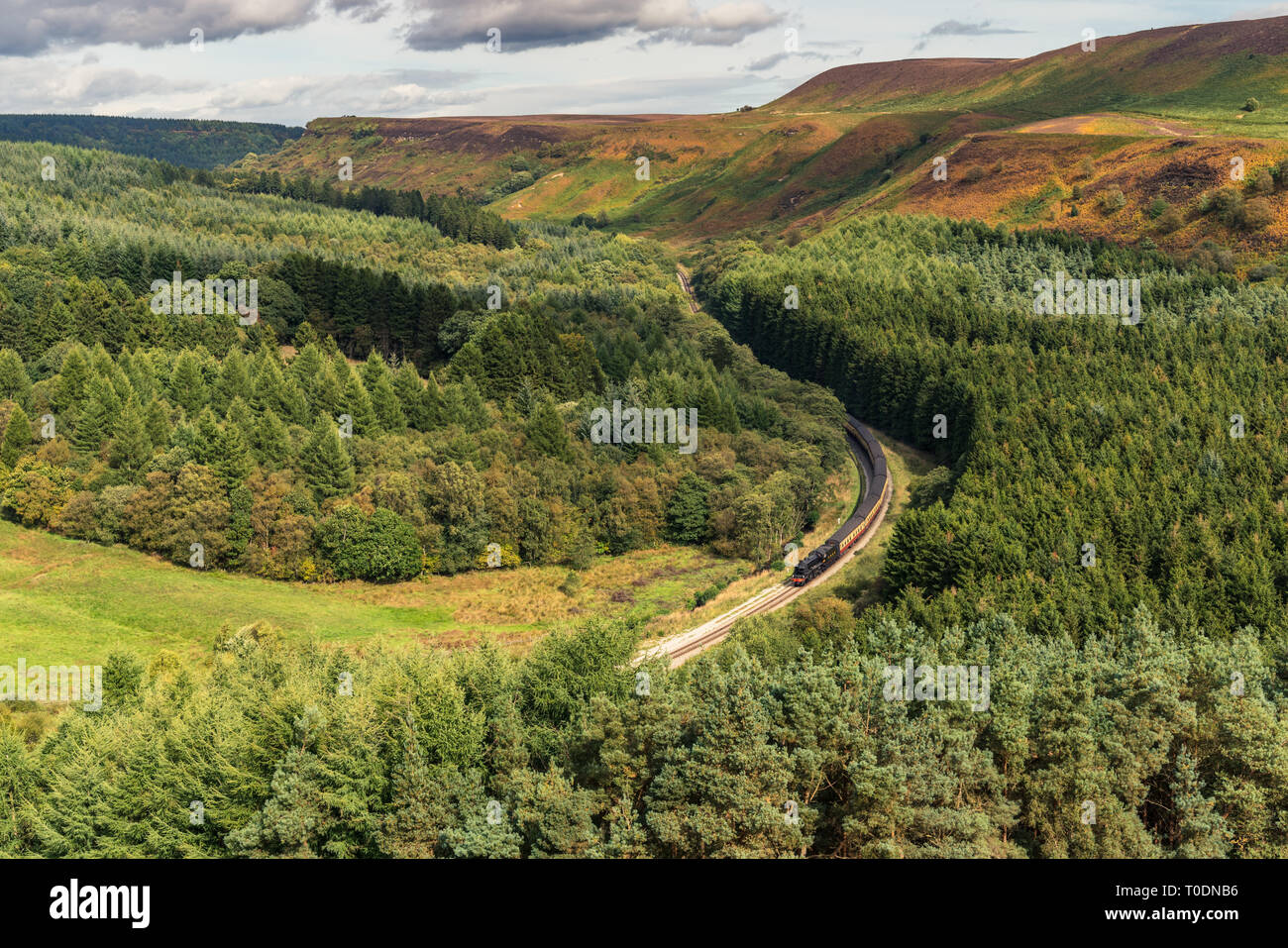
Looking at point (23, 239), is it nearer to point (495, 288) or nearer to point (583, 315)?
point (495, 288)

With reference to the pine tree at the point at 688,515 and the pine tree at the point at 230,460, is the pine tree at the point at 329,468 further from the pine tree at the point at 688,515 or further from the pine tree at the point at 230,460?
the pine tree at the point at 688,515

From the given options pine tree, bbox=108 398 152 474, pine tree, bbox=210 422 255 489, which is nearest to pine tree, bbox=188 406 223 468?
pine tree, bbox=210 422 255 489

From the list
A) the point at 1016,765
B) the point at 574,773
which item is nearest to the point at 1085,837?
the point at 1016,765

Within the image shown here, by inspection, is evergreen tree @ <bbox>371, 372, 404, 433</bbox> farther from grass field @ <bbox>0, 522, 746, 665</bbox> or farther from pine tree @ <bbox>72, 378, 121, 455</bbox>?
pine tree @ <bbox>72, 378, 121, 455</bbox>

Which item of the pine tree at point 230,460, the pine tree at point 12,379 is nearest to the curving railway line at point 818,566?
the pine tree at point 230,460

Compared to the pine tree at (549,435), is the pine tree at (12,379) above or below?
above

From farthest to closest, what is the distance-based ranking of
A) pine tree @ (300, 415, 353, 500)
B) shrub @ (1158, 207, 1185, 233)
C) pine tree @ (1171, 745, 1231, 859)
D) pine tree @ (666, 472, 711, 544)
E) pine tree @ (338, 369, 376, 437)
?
shrub @ (1158, 207, 1185, 233), pine tree @ (338, 369, 376, 437), pine tree @ (666, 472, 711, 544), pine tree @ (300, 415, 353, 500), pine tree @ (1171, 745, 1231, 859)

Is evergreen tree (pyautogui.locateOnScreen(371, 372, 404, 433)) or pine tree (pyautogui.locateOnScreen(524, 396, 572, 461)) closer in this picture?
pine tree (pyautogui.locateOnScreen(524, 396, 572, 461))
